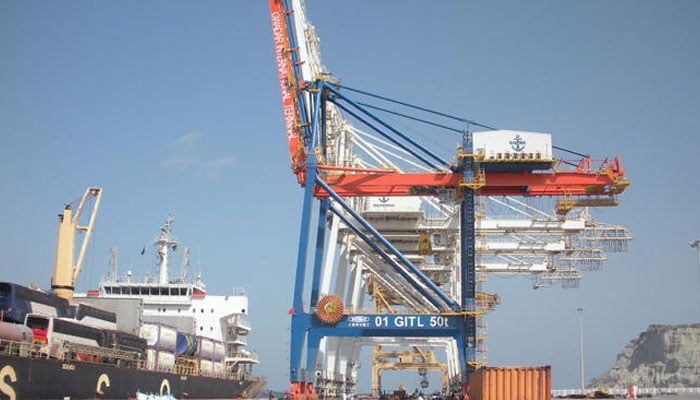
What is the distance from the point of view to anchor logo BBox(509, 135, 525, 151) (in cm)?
3909

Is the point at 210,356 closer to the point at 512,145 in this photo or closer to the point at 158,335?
the point at 158,335

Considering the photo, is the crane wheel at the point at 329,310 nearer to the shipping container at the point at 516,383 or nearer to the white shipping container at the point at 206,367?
the white shipping container at the point at 206,367

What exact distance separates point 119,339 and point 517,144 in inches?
838

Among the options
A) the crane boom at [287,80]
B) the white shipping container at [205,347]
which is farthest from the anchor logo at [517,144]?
the white shipping container at [205,347]

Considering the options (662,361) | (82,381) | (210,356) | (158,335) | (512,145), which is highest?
(512,145)

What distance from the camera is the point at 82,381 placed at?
28.8m

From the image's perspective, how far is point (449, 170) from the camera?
1613 inches

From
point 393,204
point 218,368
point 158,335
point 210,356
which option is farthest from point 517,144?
point 218,368

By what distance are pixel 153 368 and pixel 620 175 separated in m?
25.0

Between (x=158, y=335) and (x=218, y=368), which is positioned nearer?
(x=158, y=335)

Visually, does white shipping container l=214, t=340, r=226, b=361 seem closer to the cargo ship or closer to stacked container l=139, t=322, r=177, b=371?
the cargo ship

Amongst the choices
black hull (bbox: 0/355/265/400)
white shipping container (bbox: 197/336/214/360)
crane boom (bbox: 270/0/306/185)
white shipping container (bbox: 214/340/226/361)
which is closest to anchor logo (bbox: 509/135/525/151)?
crane boom (bbox: 270/0/306/185)

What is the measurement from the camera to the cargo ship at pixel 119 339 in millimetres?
26562

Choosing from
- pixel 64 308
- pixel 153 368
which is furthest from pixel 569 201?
pixel 64 308
